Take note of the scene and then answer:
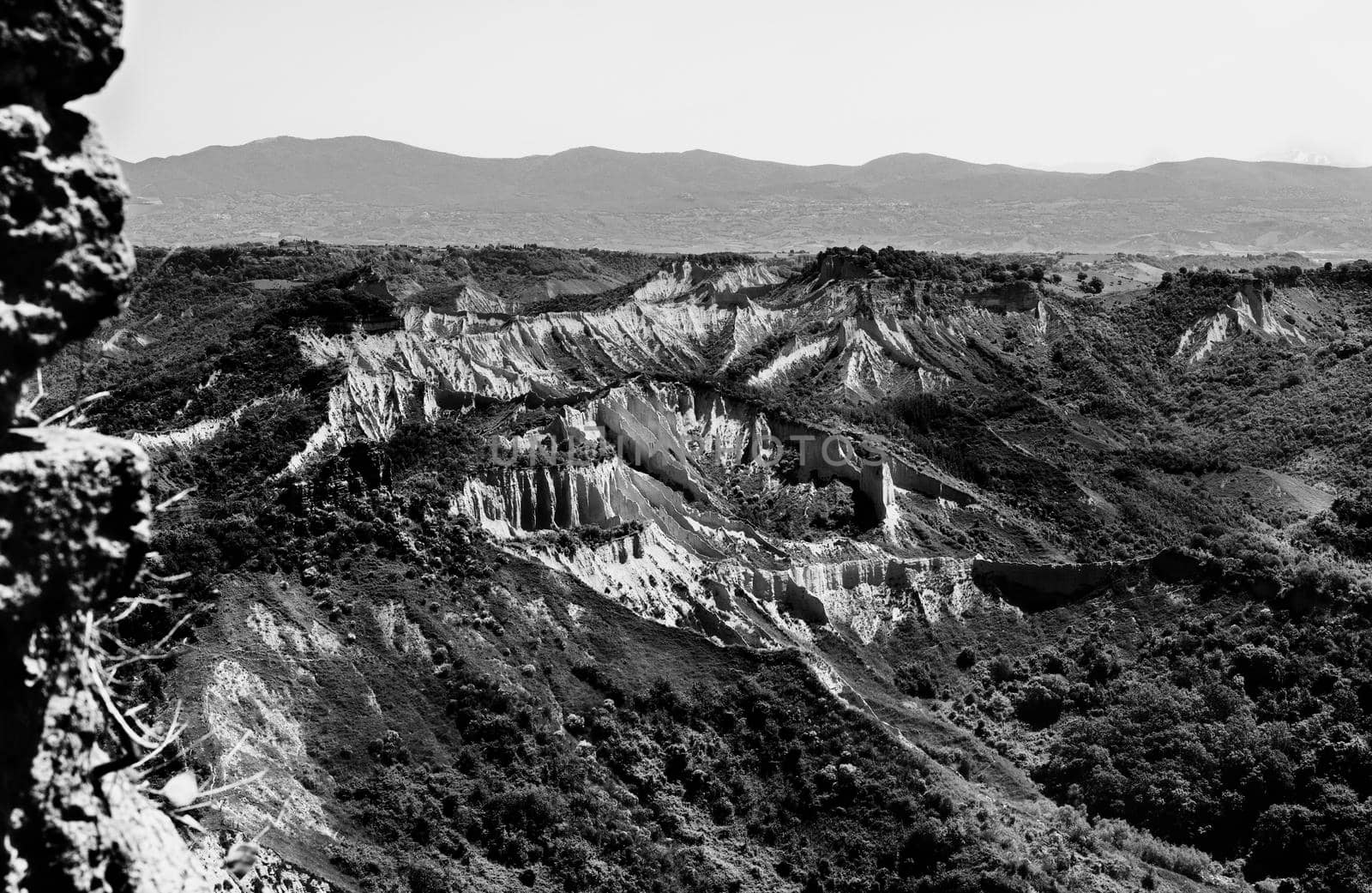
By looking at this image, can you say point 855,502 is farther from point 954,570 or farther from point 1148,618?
point 1148,618

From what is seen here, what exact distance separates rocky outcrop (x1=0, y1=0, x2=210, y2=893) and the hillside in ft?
3.33

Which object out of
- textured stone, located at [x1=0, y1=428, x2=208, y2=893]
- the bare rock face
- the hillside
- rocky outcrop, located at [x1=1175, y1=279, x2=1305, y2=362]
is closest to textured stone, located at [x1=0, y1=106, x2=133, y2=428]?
the bare rock face

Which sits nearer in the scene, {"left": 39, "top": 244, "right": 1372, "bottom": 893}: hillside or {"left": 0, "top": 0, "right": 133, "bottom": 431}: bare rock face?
{"left": 0, "top": 0, "right": 133, "bottom": 431}: bare rock face

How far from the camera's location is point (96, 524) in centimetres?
745

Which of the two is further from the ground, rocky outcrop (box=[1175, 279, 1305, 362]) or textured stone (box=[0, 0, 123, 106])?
textured stone (box=[0, 0, 123, 106])

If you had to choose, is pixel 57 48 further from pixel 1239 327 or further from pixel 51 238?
pixel 1239 327

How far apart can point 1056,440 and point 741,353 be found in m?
25.0

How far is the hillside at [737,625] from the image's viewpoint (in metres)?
29.2

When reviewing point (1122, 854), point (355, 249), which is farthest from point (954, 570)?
point (355, 249)

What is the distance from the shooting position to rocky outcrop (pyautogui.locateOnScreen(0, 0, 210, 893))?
7.06 meters

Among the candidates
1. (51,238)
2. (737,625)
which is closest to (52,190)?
(51,238)

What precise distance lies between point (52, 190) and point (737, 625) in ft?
113

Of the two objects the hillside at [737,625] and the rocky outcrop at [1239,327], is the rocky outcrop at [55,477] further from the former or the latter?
the rocky outcrop at [1239,327]

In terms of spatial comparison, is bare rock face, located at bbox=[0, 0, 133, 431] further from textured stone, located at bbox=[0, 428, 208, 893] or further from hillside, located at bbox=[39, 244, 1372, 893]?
hillside, located at bbox=[39, 244, 1372, 893]
